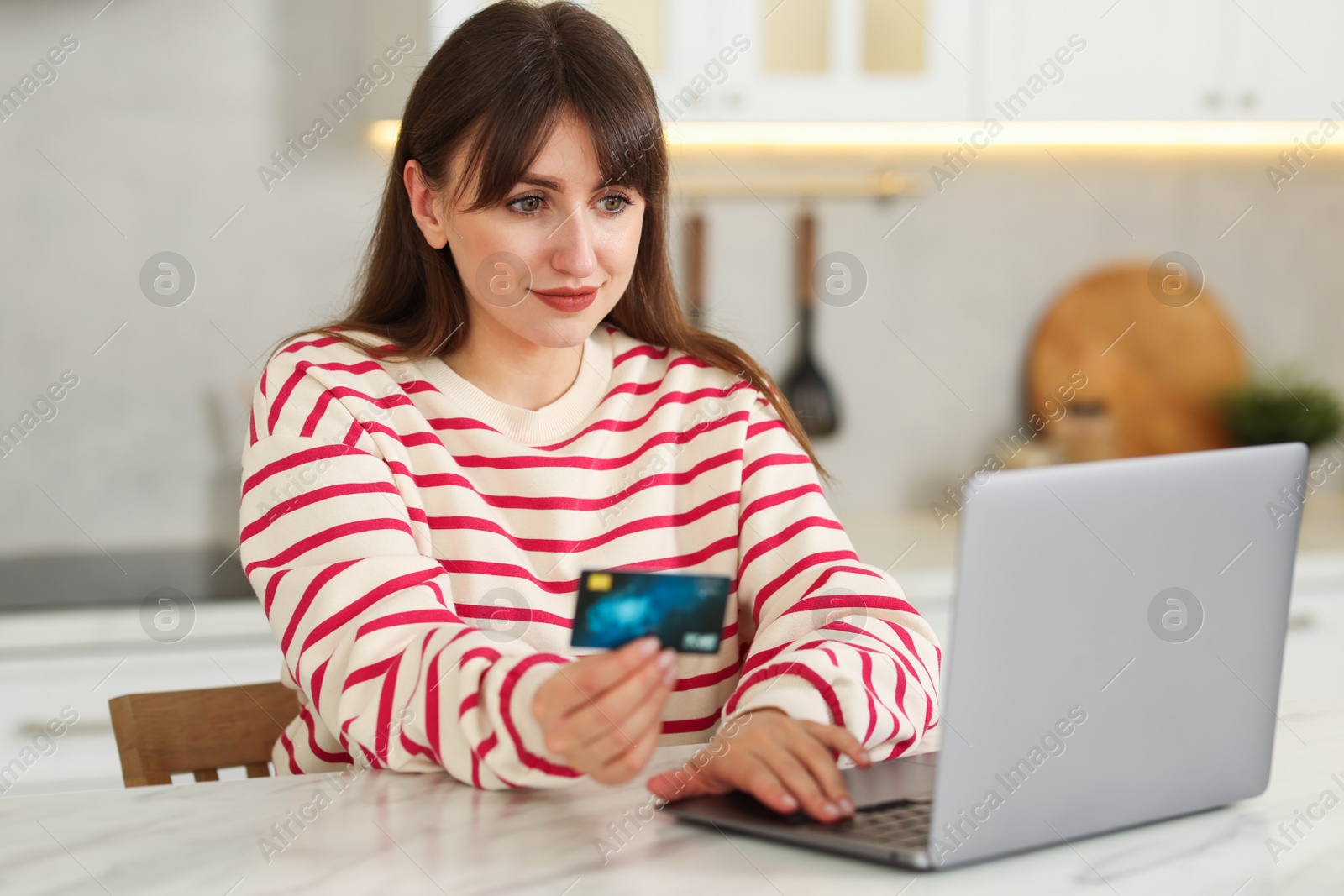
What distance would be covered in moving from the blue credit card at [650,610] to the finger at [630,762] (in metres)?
0.05

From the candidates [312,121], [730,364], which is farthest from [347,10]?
[730,364]

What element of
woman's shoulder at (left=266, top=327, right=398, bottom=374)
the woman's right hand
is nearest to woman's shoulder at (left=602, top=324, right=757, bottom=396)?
woman's shoulder at (left=266, top=327, right=398, bottom=374)

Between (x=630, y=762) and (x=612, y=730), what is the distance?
27 mm

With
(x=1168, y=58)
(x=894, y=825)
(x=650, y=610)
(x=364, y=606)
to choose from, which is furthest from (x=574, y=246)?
(x=1168, y=58)

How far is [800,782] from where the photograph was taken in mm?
767

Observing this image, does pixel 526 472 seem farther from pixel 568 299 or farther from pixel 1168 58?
pixel 1168 58

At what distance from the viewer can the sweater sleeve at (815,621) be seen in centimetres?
92

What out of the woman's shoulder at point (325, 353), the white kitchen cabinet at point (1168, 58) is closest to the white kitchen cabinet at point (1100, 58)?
the white kitchen cabinet at point (1168, 58)

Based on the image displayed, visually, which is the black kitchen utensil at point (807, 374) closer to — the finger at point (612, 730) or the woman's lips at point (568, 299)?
the woman's lips at point (568, 299)

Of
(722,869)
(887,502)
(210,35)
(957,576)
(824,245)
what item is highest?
(210,35)

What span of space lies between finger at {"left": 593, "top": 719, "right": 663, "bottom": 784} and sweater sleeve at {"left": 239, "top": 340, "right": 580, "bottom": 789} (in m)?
0.07

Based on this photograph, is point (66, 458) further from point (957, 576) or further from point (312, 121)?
point (957, 576)

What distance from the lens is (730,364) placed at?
1.31 meters

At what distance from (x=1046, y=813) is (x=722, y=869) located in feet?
0.61
